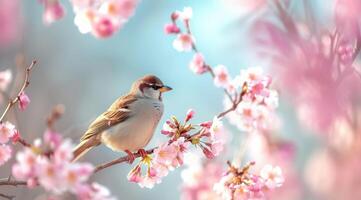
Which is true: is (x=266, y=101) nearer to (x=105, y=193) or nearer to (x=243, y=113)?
(x=243, y=113)

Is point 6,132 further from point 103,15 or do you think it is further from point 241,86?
point 241,86

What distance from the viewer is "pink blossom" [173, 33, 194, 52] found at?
1917 mm

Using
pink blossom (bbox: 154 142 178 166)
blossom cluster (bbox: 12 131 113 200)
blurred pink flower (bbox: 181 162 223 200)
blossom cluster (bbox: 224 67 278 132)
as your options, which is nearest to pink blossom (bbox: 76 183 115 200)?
blossom cluster (bbox: 12 131 113 200)

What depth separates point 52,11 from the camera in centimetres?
141

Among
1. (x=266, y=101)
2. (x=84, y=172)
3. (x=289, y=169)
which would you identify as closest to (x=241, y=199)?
(x=266, y=101)

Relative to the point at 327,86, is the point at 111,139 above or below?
above

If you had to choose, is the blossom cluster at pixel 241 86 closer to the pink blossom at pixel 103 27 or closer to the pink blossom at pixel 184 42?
the pink blossom at pixel 184 42

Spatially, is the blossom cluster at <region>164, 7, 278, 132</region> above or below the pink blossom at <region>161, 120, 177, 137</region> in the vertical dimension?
above

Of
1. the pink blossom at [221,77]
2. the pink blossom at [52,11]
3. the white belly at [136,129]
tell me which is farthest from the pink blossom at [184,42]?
the pink blossom at [52,11]

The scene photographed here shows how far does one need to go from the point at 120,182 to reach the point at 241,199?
3421mm

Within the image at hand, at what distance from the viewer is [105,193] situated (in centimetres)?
134

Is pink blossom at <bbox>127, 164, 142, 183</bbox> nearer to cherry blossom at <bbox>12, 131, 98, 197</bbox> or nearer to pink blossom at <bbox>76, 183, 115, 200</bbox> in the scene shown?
pink blossom at <bbox>76, 183, 115, 200</bbox>

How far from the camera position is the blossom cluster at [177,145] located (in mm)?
1600

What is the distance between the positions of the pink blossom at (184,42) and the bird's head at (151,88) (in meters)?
0.35
